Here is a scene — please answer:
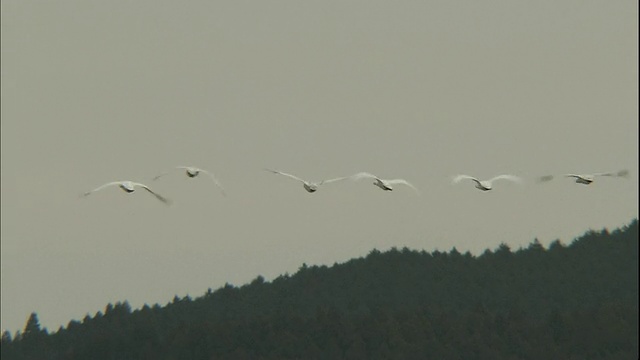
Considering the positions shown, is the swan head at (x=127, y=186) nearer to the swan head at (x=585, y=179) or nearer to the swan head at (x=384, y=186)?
the swan head at (x=384, y=186)

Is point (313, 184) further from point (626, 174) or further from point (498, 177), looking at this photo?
point (626, 174)

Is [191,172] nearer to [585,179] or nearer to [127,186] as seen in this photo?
[127,186]

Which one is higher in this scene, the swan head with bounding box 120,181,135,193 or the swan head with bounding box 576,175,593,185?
the swan head with bounding box 576,175,593,185

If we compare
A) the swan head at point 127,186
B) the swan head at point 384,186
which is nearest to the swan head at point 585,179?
the swan head at point 384,186

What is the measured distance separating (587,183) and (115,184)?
80.8 ft

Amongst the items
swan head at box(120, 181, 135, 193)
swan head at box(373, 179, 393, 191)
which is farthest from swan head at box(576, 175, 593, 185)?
swan head at box(120, 181, 135, 193)

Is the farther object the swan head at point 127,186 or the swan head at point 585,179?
the swan head at point 585,179

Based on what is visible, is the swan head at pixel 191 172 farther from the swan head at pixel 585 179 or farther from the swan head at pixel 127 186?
the swan head at pixel 585 179

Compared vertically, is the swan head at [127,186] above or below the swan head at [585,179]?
below

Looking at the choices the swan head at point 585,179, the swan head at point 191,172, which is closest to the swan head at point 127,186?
the swan head at point 191,172

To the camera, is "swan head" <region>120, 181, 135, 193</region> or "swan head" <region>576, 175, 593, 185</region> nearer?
"swan head" <region>120, 181, 135, 193</region>

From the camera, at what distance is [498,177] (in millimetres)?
83375

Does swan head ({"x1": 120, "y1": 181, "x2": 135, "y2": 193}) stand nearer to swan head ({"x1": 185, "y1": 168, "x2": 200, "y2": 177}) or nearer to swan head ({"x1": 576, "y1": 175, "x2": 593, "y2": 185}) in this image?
swan head ({"x1": 185, "y1": 168, "x2": 200, "y2": 177})

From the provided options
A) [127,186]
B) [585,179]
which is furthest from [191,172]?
[585,179]
